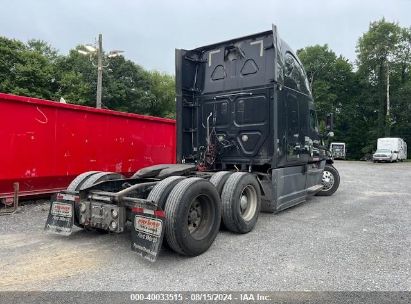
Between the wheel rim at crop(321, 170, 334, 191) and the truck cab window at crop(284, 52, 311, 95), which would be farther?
the wheel rim at crop(321, 170, 334, 191)

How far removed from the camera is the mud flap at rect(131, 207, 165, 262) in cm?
398

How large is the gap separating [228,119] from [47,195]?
14.4 feet

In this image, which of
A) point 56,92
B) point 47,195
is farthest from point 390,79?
point 47,195

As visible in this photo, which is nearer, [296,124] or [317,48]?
[296,124]

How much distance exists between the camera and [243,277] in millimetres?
3863

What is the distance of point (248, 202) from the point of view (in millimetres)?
5984

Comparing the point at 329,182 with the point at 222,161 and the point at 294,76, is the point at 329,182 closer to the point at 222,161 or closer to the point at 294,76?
the point at 294,76

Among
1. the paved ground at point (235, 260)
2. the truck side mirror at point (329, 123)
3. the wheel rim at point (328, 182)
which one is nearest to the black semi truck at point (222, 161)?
the paved ground at point (235, 260)

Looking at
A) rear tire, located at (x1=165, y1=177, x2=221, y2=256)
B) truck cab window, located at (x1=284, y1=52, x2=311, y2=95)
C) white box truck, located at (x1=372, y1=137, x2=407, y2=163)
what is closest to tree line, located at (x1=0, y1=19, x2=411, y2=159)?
white box truck, located at (x1=372, y1=137, x2=407, y2=163)

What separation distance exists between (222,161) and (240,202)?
68.0 inches

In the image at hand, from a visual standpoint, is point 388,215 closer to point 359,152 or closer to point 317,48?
point 359,152

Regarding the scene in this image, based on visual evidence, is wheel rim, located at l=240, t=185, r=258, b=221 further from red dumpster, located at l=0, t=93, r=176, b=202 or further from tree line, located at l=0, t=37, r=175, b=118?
tree line, located at l=0, t=37, r=175, b=118

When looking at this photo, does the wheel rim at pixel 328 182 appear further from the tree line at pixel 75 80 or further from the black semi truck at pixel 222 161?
the tree line at pixel 75 80

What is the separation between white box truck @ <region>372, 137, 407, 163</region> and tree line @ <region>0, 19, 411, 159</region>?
6227 mm
